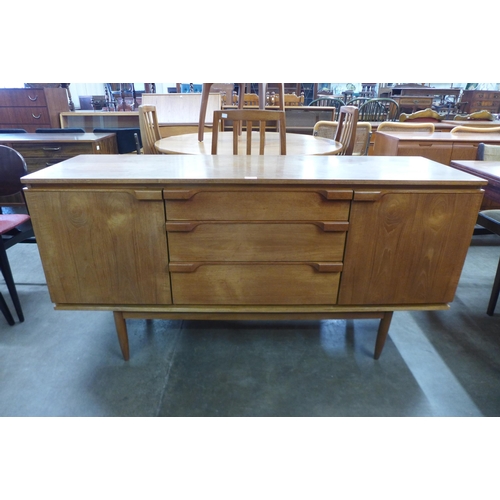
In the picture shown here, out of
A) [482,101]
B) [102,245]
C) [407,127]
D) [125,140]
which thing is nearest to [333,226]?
[102,245]

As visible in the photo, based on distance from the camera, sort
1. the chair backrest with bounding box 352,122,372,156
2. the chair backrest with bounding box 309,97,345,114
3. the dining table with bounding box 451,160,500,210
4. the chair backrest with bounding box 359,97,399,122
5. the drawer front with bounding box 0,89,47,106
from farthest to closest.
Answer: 1. the chair backrest with bounding box 309,97,345,114
2. the chair backrest with bounding box 359,97,399,122
3. the drawer front with bounding box 0,89,47,106
4. the chair backrest with bounding box 352,122,372,156
5. the dining table with bounding box 451,160,500,210

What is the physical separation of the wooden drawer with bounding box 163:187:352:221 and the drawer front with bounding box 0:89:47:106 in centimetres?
405

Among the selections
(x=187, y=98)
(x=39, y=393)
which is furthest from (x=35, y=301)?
(x=187, y=98)

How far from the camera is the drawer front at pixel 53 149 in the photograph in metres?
2.84

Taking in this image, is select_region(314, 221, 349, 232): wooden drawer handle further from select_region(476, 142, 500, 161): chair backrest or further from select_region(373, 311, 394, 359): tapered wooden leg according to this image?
select_region(476, 142, 500, 161): chair backrest

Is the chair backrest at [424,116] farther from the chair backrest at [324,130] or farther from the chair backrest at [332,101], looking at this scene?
the chair backrest at [324,130]

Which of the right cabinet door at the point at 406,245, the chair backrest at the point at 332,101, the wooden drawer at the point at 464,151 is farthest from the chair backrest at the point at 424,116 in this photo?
the right cabinet door at the point at 406,245

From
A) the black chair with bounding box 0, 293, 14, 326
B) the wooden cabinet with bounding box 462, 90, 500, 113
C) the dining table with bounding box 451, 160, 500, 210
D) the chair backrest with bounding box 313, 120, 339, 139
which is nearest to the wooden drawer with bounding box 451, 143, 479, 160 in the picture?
the chair backrest with bounding box 313, 120, 339, 139

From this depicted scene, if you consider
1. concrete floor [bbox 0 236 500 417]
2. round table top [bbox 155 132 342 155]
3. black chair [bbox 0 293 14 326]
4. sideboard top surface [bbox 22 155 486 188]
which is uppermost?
sideboard top surface [bbox 22 155 486 188]

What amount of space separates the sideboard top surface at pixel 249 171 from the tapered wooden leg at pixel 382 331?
597mm

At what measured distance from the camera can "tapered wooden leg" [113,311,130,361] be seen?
1449 mm
